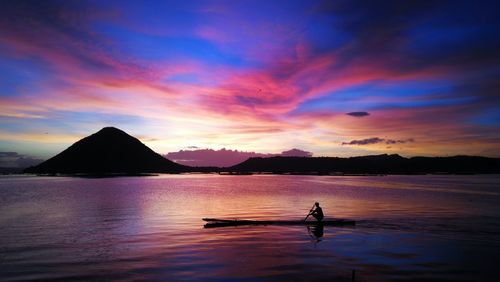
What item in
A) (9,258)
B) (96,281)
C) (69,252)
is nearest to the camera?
(96,281)

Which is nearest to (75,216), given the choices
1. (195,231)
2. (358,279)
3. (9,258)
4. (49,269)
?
(195,231)

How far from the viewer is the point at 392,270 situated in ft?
89.2

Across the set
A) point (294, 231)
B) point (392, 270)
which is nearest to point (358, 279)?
point (392, 270)

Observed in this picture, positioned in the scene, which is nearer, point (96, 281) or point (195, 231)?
point (96, 281)

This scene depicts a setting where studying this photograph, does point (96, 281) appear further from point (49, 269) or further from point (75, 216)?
point (75, 216)

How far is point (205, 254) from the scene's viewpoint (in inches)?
1241

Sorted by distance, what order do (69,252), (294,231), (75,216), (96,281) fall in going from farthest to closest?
(75,216) < (294,231) < (69,252) < (96,281)

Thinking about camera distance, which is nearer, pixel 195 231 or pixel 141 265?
pixel 141 265

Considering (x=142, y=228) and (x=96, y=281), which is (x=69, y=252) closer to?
(x=96, y=281)

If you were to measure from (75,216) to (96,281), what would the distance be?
39620mm

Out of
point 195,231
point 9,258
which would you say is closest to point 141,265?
point 9,258

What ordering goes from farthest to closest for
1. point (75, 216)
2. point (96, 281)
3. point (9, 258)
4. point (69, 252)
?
point (75, 216) < point (69, 252) < point (9, 258) < point (96, 281)

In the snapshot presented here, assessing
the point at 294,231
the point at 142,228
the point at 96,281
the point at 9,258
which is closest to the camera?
Result: the point at 96,281

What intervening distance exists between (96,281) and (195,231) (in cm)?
1962
